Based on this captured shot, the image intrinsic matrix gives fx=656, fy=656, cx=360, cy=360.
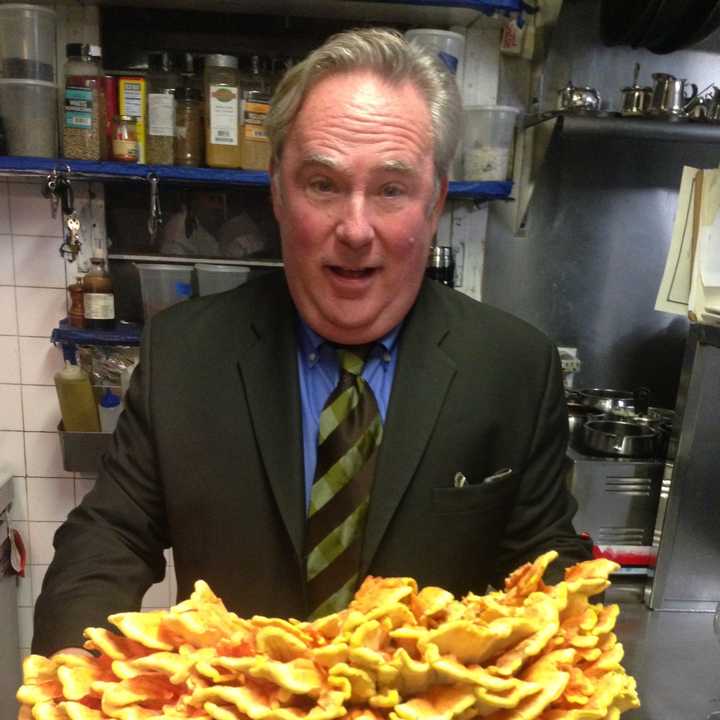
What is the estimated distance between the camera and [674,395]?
7.95ft

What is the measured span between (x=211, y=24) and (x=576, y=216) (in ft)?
4.50

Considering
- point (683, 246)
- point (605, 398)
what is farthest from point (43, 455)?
point (683, 246)

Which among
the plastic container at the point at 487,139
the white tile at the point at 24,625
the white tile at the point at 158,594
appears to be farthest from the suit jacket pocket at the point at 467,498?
the white tile at the point at 24,625

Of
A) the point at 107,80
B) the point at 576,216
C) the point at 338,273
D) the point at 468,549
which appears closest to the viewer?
the point at 338,273

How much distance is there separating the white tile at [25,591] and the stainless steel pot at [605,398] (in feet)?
6.91

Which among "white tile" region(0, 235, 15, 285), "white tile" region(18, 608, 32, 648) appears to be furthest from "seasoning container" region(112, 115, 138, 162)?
"white tile" region(18, 608, 32, 648)

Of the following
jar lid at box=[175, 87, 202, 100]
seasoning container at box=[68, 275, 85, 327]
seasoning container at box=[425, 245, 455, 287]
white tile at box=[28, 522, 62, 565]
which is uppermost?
jar lid at box=[175, 87, 202, 100]

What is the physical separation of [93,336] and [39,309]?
1.10 feet

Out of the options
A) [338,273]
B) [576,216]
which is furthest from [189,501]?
[576,216]

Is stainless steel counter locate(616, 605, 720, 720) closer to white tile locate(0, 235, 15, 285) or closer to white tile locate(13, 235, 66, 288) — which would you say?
white tile locate(13, 235, 66, 288)

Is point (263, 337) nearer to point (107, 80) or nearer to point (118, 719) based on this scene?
point (118, 719)

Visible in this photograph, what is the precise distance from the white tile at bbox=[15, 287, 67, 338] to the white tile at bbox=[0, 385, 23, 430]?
0.69 ft

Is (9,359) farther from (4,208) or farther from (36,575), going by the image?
(36,575)

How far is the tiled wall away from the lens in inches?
85.4
